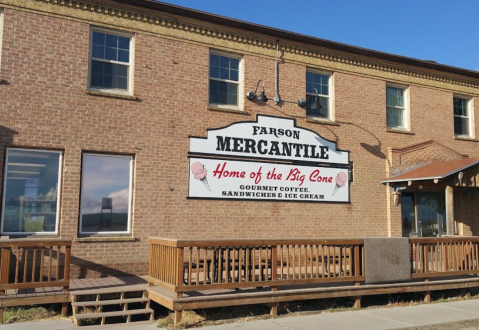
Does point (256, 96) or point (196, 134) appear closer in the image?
point (196, 134)

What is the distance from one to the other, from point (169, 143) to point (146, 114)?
902mm

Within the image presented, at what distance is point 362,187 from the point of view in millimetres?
14438

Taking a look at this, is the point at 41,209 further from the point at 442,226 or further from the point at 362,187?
the point at 442,226

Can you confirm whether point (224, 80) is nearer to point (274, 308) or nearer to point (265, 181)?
point (265, 181)

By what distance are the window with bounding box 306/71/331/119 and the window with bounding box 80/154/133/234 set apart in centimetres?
567

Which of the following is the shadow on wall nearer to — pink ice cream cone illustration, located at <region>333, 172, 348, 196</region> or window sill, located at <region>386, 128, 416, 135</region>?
pink ice cream cone illustration, located at <region>333, 172, 348, 196</region>

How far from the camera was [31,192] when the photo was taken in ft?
34.1

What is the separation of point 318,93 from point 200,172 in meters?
4.71

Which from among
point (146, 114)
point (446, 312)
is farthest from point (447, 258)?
point (146, 114)

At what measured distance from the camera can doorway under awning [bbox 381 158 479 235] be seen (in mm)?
12578

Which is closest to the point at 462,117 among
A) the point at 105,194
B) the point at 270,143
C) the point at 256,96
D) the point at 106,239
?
the point at 270,143

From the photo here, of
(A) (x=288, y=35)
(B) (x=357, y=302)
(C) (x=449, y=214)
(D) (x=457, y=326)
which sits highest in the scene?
(A) (x=288, y=35)

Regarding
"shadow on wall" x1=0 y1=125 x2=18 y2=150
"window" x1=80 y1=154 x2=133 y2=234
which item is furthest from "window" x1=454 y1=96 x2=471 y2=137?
"shadow on wall" x1=0 y1=125 x2=18 y2=150

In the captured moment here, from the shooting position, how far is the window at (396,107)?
51.0 feet
